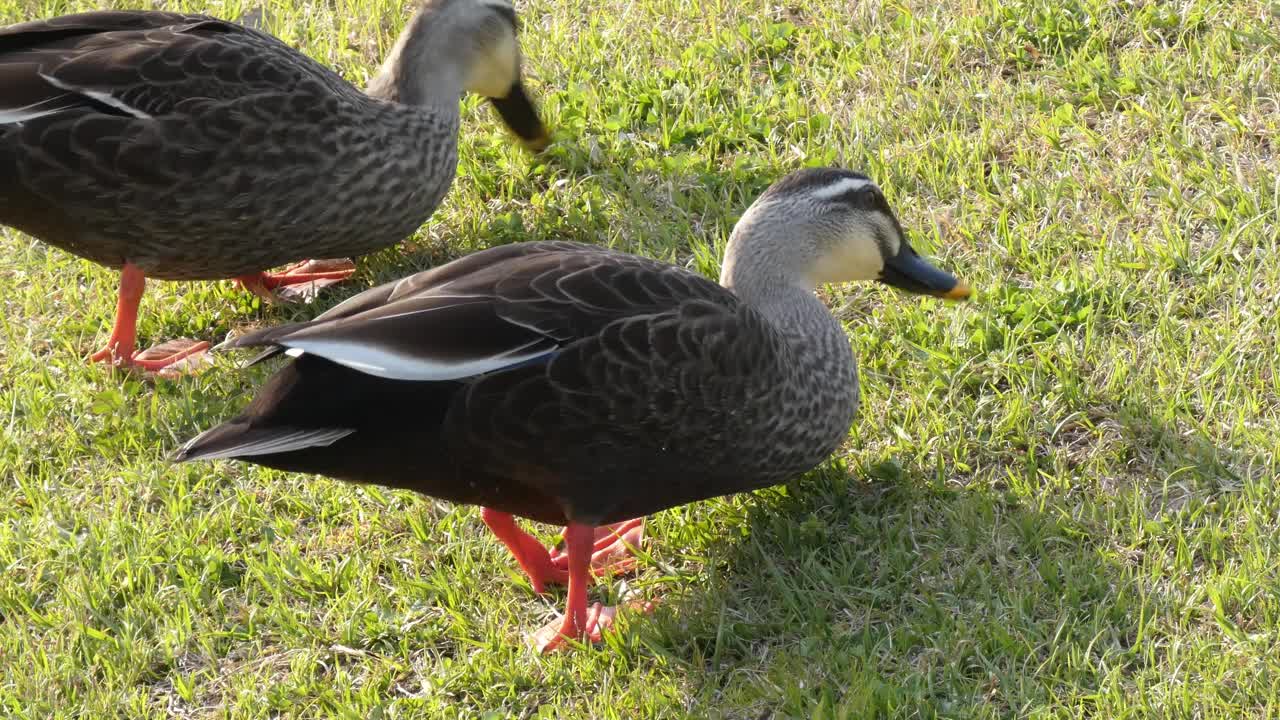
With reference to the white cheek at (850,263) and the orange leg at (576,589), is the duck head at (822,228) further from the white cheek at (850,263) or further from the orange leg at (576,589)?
the orange leg at (576,589)

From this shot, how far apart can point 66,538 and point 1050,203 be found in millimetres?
3204

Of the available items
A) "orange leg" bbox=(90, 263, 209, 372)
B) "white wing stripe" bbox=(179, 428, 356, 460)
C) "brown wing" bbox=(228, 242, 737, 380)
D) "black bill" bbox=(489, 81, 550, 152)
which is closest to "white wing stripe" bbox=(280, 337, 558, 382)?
"brown wing" bbox=(228, 242, 737, 380)

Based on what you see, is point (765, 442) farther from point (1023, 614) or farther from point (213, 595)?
point (213, 595)

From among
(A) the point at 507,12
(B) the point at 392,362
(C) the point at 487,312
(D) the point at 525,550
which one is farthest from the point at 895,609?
(A) the point at 507,12

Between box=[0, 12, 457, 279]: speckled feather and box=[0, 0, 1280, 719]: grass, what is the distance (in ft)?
1.33

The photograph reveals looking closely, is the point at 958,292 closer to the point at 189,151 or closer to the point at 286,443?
the point at 286,443

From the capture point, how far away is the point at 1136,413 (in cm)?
408

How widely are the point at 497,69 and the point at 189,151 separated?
125 cm

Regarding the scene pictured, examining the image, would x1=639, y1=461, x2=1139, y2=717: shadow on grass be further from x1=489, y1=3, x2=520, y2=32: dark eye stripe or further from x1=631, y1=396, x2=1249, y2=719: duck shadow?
x1=489, y1=3, x2=520, y2=32: dark eye stripe

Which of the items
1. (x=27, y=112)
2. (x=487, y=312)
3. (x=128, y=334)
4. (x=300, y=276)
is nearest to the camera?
(x=487, y=312)

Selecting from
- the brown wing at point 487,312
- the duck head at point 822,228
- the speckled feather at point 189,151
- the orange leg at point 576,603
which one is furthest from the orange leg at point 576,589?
the speckled feather at point 189,151

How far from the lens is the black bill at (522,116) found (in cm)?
541

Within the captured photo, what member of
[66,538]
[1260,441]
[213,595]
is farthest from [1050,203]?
[66,538]

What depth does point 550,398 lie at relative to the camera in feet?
11.6
